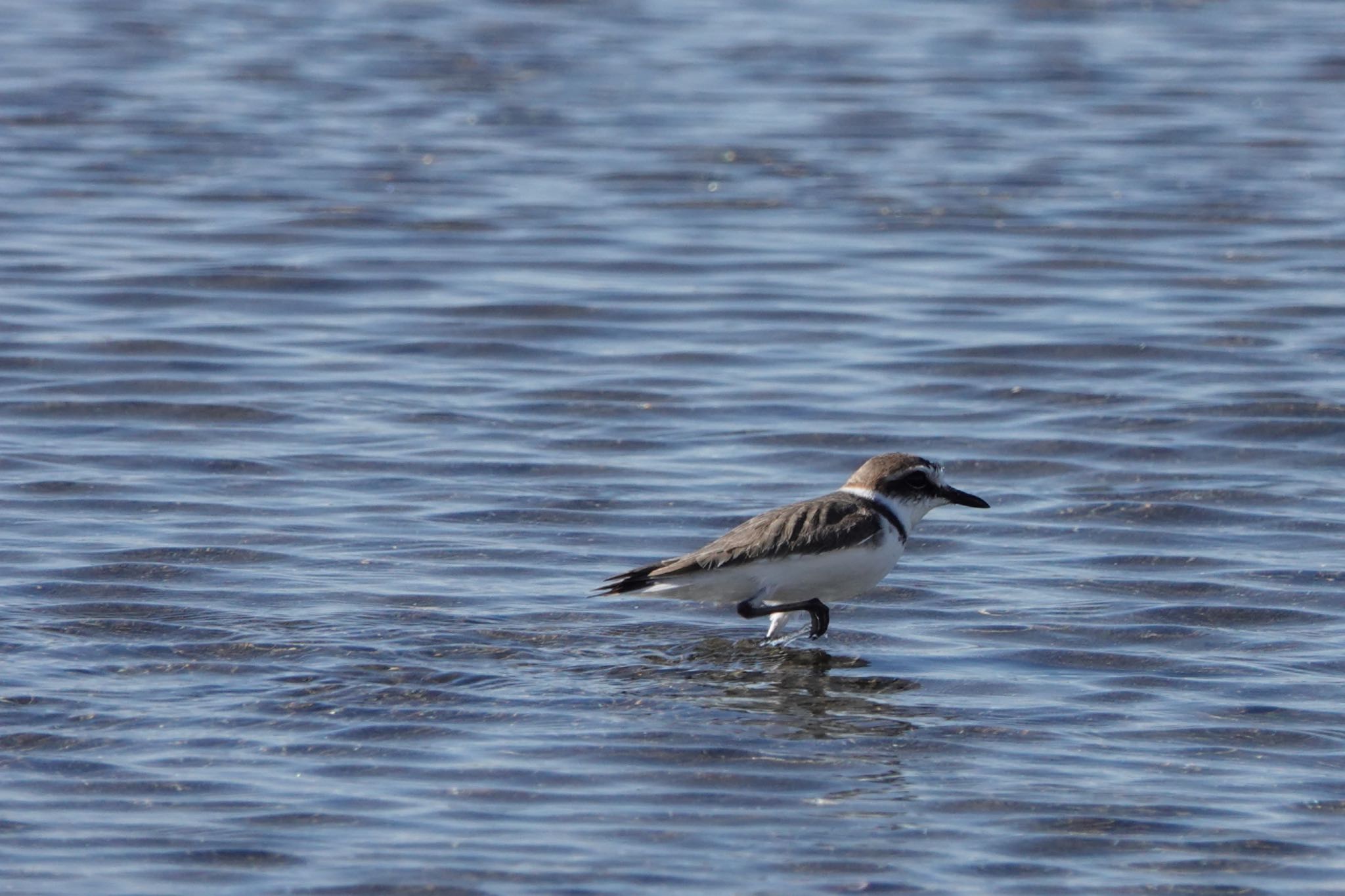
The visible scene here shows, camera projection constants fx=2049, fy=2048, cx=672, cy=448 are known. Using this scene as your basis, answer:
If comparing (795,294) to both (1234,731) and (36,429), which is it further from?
(1234,731)

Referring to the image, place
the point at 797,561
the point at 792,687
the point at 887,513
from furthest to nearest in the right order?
the point at 887,513, the point at 797,561, the point at 792,687

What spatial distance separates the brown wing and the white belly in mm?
31

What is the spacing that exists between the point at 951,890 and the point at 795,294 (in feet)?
32.2

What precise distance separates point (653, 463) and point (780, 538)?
330 centimetres

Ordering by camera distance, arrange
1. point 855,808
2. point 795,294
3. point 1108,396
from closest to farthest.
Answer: point 855,808
point 1108,396
point 795,294

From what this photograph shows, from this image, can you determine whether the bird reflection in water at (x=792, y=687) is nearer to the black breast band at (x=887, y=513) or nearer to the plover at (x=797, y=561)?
the plover at (x=797, y=561)

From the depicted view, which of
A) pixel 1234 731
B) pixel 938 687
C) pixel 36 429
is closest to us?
pixel 1234 731

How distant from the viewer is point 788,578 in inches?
357

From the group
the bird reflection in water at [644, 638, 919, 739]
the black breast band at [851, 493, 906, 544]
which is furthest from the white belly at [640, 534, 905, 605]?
the bird reflection in water at [644, 638, 919, 739]

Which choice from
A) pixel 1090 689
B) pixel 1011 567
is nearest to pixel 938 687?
pixel 1090 689

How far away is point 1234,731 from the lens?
8.23m

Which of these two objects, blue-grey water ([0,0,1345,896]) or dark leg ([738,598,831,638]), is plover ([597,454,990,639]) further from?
blue-grey water ([0,0,1345,896])

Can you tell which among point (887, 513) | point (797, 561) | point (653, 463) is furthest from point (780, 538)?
point (653, 463)

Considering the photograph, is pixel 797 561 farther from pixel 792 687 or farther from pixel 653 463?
pixel 653 463
